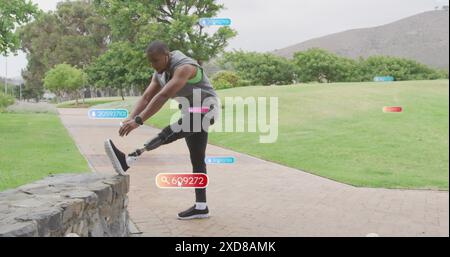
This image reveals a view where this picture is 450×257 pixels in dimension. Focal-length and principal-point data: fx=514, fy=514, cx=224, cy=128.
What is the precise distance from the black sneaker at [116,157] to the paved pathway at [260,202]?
0.95 feet

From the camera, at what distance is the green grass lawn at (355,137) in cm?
671

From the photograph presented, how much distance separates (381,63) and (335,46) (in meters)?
0.50

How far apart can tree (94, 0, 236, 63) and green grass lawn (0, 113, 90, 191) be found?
1.56m

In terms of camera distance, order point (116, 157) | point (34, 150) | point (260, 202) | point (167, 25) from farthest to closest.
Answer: point (34, 150) < point (260, 202) < point (167, 25) < point (116, 157)

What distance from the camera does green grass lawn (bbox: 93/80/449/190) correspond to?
6.71m

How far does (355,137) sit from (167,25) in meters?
5.46

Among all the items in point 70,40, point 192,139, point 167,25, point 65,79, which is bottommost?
point 192,139

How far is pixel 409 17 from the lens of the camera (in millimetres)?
3996

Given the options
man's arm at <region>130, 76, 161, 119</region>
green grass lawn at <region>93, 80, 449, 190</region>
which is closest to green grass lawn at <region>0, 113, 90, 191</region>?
green grass lawn at <region>93, 80, 449, 190</region>

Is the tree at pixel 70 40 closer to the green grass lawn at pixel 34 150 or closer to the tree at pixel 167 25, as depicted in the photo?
the tree at pixel 167 25

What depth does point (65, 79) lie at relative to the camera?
5.03m

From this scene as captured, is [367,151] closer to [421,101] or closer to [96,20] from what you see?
[421,101]

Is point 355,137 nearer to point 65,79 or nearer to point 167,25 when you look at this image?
point 167,25

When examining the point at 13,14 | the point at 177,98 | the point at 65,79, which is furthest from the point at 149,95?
the point at 13,14
